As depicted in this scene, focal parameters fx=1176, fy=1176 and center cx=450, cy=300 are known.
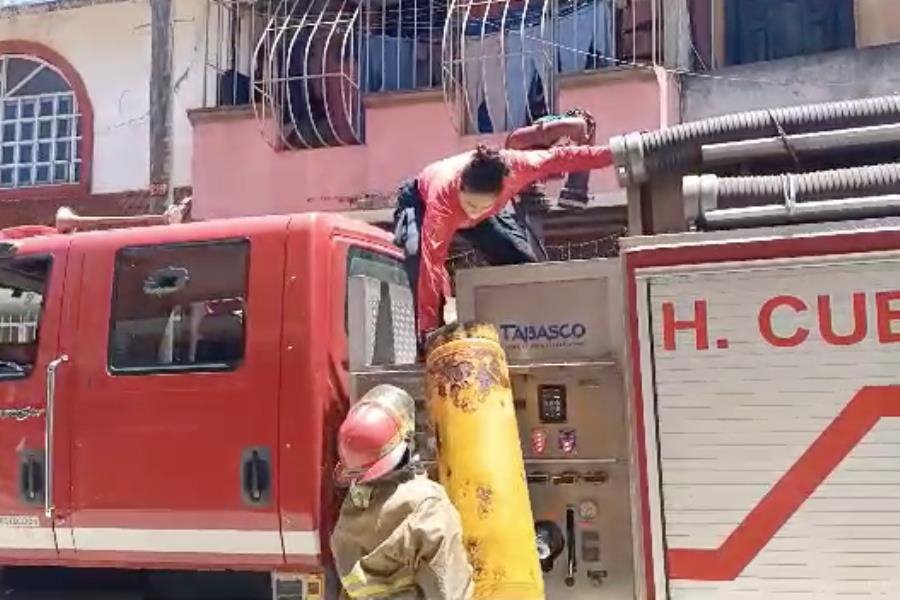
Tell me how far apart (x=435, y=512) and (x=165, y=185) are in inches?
398

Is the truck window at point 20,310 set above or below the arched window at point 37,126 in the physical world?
below

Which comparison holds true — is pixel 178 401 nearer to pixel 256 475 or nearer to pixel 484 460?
pixel 256 475

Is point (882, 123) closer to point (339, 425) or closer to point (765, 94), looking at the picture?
point (339, 425)

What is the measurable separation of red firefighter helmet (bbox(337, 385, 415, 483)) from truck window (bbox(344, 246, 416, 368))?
48 cm

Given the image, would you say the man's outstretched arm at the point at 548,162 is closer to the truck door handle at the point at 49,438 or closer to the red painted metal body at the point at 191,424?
the red painted metal body at the point at 191,424

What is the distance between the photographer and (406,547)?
11.9 feet

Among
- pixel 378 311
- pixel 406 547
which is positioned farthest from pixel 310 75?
pixel 406 547

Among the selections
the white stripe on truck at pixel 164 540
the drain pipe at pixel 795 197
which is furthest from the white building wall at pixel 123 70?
the drain pipe at pixel 795 197

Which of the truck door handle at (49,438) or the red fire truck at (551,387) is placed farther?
the truck door handle at (49,438)

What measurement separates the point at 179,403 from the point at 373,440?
940 millimetres

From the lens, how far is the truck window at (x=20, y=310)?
4.64 meters

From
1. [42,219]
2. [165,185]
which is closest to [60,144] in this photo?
[42,219]

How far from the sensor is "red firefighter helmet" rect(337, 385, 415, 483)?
3.75 m

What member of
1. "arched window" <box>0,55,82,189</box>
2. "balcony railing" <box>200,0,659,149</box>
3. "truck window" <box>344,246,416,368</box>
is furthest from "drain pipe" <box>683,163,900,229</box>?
"arched window" <box>0,55,82,189</box>
